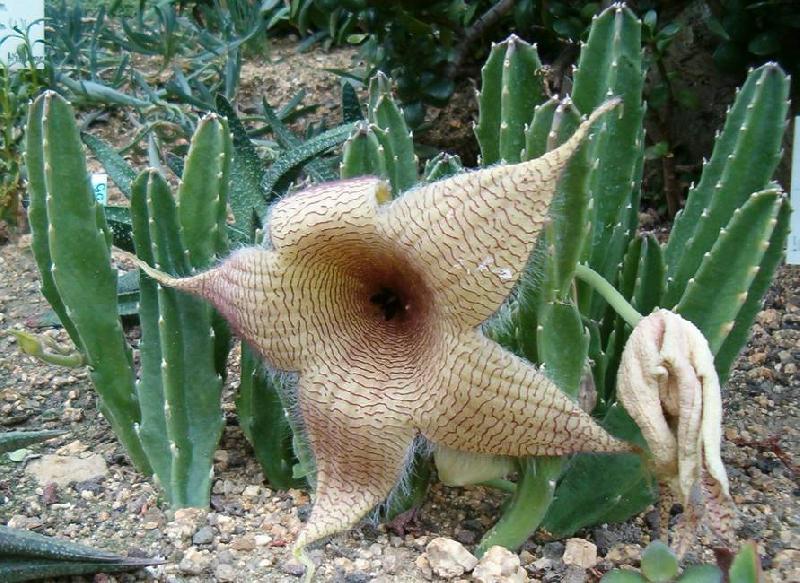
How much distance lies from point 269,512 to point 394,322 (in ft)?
1.01

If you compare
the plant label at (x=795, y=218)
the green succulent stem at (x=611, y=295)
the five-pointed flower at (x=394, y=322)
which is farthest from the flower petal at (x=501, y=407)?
the plant label at (x=795, y=218)

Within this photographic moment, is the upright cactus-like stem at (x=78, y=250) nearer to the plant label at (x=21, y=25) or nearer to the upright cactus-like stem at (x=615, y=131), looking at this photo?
the upright cactus-like stem at (x=615, y=131)

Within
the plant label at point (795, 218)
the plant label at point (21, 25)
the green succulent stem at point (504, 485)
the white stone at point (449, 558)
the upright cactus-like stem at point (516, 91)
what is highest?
the plant label at point (21, 25)

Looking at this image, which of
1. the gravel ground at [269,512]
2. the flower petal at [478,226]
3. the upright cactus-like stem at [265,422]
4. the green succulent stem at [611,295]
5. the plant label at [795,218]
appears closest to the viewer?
the flower petal at [478,226]

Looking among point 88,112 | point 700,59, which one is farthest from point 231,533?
point 88,112

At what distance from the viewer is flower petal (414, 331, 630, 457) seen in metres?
0.86

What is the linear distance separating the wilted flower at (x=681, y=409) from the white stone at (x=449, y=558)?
0.24 metres

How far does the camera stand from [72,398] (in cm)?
149

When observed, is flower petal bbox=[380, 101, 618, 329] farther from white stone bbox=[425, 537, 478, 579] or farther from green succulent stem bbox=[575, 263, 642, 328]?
white stone bbox=[425, 537, 478, 579]

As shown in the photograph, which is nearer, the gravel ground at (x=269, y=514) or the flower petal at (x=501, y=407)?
the flower petal at (x=501, y=407)

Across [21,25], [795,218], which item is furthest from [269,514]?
[21,25]

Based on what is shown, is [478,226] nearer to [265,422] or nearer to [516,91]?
[516,91]

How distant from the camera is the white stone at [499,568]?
0.95m

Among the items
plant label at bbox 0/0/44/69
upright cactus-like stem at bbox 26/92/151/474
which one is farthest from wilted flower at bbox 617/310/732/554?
plant label at bbox 0/0/44/69
